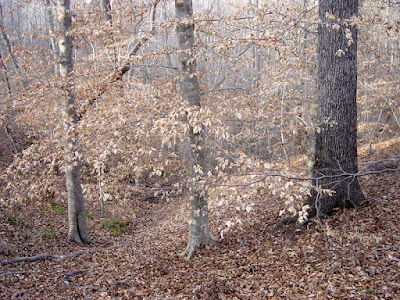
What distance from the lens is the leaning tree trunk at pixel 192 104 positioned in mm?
6721

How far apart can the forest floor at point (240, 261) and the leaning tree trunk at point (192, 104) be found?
19.3 inches

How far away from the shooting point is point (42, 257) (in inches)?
299

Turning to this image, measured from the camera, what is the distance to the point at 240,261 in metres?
6.57

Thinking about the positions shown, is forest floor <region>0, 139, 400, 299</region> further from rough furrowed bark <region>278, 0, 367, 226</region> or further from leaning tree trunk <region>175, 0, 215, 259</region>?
rough furrowed bark <region>278, 0, 367, 226</region>

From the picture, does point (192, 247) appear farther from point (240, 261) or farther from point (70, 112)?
point (70, 112)

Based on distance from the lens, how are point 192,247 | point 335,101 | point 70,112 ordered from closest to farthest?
point 335,101, point 192,247, point 70,112

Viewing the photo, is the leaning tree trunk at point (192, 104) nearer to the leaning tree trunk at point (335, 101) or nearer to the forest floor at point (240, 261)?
the forest floor at point (240, 261)

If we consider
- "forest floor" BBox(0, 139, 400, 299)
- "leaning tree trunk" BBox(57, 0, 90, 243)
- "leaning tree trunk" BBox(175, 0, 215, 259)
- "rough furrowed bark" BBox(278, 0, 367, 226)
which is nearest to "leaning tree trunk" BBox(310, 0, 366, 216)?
"rough furrowed bark" BBox(278, 0, 367, 226)

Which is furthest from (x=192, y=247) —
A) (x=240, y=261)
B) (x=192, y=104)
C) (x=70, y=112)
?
(x=70, y=112)

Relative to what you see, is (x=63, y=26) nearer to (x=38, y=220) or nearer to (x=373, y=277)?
(x=38, y=220)

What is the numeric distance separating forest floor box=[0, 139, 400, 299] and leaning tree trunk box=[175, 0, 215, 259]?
1.60 feet

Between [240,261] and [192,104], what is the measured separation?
3454 millimetres

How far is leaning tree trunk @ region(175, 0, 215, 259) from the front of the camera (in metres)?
6.72

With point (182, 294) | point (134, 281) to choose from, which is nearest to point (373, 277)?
point (182, 294)
